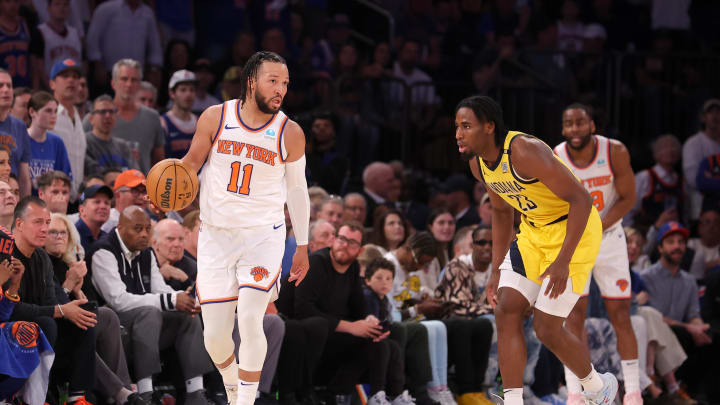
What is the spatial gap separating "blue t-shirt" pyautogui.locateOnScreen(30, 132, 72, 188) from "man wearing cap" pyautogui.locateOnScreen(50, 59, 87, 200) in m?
0.24

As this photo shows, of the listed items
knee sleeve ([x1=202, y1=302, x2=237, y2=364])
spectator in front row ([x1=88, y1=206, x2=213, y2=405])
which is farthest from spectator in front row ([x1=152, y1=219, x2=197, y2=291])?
knee sleeve ([x1=202, y1=302, x2=237, y2=364])

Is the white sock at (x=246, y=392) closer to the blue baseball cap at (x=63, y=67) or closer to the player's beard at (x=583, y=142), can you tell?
the player's beard at (x=583, y=142)

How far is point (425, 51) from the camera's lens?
43.9ft

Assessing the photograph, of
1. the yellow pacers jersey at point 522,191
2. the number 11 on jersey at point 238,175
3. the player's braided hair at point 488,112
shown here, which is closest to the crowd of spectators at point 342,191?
the number 11 on jersey at point 238,175

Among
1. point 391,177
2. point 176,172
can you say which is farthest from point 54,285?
point 391,177

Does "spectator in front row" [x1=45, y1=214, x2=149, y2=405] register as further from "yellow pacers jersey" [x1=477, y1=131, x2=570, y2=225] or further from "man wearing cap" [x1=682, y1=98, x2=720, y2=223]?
"man wearing cap" [x1=682, y1=98, x2=720, y2=223]

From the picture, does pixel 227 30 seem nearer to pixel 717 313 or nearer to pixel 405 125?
pixel 405 125

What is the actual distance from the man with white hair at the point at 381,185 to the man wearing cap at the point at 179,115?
2.02 meters

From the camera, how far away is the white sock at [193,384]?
278 inches

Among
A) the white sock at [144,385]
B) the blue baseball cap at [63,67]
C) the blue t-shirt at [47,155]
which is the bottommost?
the white sock at [144,385]

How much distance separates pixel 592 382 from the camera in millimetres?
6031

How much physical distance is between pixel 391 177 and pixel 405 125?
172 cm

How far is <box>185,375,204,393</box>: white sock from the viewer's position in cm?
706

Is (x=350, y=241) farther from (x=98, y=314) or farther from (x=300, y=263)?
(x=98, y=314)
